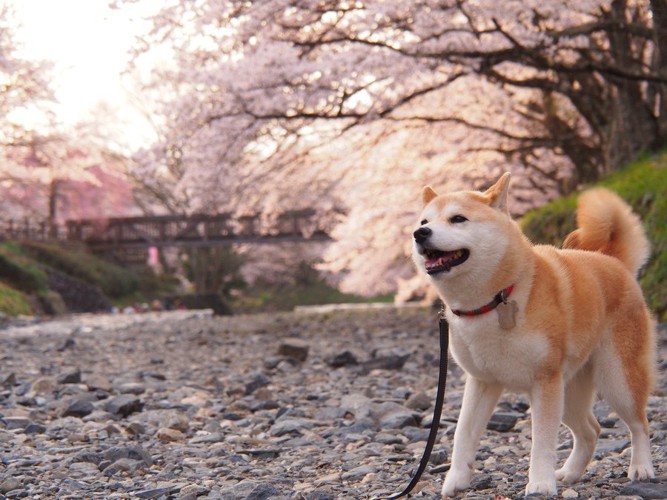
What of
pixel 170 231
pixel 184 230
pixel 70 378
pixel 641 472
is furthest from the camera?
pixel 170 231

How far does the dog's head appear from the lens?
305cm

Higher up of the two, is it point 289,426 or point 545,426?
point 545,426

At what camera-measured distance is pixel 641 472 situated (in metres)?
3.33

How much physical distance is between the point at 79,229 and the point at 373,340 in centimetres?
2861

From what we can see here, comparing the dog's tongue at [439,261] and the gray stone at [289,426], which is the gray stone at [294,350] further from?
the dog's tongue at [439,261]

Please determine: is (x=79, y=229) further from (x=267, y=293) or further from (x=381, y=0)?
(x=381, y=0)

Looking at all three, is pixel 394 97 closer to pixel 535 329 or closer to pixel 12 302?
pixel 535 329

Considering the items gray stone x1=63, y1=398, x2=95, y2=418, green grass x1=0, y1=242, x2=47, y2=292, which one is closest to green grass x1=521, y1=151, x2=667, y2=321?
gray stone x1=63, y1=398, x2=95, y2=418

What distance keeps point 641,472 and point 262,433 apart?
2.55 m

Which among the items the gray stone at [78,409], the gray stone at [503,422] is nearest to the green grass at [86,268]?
the gray stone at [78,409]

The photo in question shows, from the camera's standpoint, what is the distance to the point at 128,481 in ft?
12.7

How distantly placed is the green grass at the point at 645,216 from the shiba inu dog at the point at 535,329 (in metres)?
6.31

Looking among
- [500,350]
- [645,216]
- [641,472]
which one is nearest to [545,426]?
[500,350]

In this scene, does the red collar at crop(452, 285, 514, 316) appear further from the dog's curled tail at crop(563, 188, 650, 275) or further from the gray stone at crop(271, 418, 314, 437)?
the gray stone at crop(271, 418, 314, 437)
